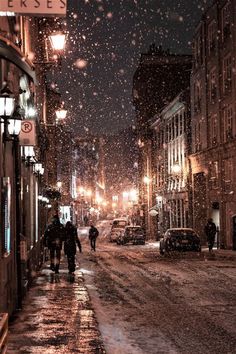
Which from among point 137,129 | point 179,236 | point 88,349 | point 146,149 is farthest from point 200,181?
point 88,349

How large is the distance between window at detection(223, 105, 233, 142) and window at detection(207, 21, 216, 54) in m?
5.28

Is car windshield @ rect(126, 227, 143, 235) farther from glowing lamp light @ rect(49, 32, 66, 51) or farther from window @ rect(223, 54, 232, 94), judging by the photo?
glowing lamp light @ rect(49, 32, 66, 51)

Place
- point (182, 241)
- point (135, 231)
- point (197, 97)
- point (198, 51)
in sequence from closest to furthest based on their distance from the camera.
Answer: point (182, 241)
point (198, 51)
point (197, 97)
point (135, 231)

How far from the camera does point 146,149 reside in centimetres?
7406

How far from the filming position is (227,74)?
3903 cm

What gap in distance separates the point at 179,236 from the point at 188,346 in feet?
74.1

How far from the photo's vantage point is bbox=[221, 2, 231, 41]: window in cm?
3833

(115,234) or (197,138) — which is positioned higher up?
(197,138)

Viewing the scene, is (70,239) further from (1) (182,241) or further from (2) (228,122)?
(2) (228,122)

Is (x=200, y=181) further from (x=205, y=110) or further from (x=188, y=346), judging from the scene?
(x=188, y=346)

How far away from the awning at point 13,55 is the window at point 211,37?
2913cm

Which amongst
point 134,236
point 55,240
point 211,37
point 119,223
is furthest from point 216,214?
point 55,240

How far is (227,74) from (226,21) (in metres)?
3.25

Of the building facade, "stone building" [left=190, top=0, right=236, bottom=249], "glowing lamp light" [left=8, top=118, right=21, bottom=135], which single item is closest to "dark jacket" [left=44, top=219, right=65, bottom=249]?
"glowing lamp light" [left=8, top=118, right=21, bottom=135]
